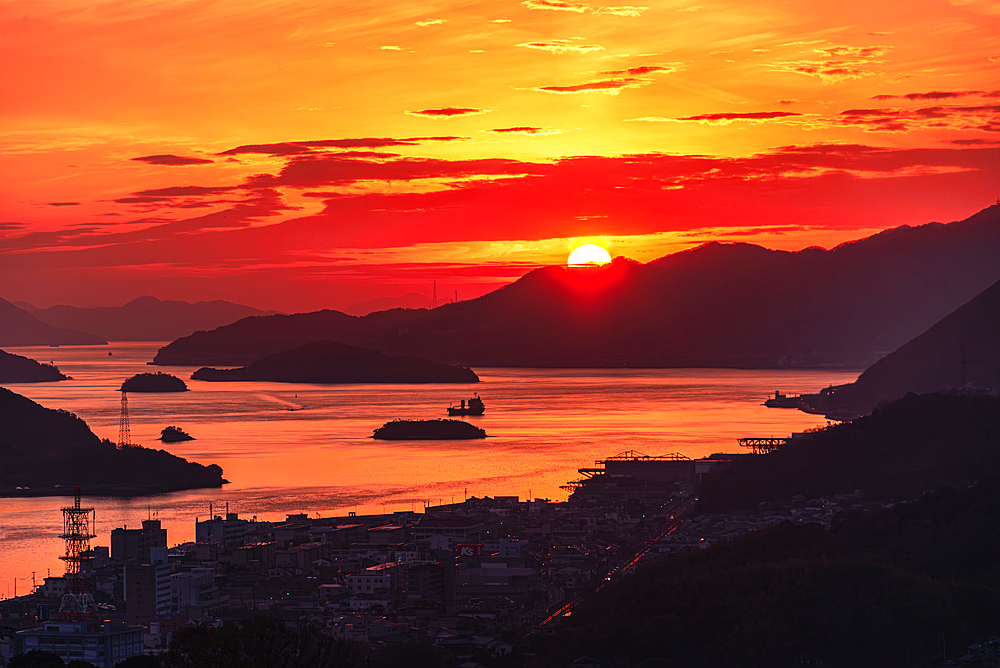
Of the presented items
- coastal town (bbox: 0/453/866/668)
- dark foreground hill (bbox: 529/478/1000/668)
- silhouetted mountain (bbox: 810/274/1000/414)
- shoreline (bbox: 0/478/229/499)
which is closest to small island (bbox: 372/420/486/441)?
shoreline (bbox: 0/478/229/499)

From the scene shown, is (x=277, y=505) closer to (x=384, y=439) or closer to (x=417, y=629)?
(x=417, y=629)

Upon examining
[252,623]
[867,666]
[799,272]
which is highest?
[799,272]

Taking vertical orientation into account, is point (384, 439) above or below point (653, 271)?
below

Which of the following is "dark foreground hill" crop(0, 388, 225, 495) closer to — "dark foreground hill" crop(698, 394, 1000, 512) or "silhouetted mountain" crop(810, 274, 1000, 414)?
"dark foreground hill" crop(698, 394, 1000, 512)

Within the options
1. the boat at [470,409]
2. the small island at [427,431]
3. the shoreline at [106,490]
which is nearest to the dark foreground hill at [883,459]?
the shoreline at [106,490]

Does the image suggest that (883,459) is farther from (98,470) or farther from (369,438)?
(369,438)

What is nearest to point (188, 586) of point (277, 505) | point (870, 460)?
point (277, 505)
